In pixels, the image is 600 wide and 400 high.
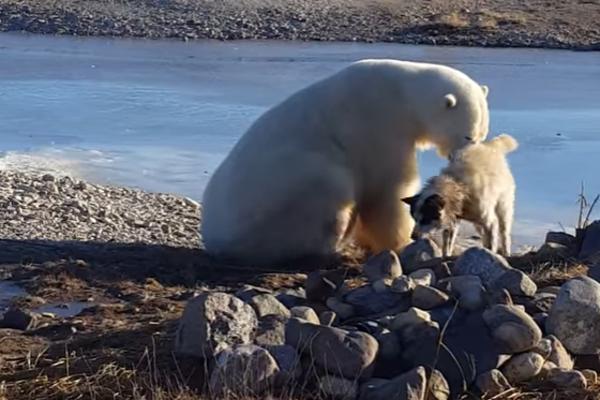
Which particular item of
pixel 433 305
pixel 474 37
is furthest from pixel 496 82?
pixel 433 305

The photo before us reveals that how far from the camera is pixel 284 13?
97.2ft

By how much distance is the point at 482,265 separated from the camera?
617 cm

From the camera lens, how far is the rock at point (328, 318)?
5684 millimetres

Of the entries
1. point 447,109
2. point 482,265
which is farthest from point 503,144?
point 482,265

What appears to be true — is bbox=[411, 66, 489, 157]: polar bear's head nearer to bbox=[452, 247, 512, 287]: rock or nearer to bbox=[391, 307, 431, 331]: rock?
bbox=[452, 247, 512, 287]: rock

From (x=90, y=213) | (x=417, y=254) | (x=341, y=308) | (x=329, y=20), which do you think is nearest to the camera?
(x=341, y=308)

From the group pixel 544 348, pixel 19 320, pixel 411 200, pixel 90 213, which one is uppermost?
pixel 544 348

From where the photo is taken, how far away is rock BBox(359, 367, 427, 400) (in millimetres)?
4918

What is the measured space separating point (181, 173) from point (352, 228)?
384 cm

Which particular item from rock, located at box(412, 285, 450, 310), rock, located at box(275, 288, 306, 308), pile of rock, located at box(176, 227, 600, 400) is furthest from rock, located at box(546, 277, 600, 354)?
rock, located at box(275, 288, 306, 308)

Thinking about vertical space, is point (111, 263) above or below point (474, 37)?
above

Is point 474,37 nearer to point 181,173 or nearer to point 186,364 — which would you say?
point 181,173

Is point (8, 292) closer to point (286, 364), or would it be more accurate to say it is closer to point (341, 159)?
point (341, 159)

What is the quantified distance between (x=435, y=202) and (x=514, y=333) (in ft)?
7.39
